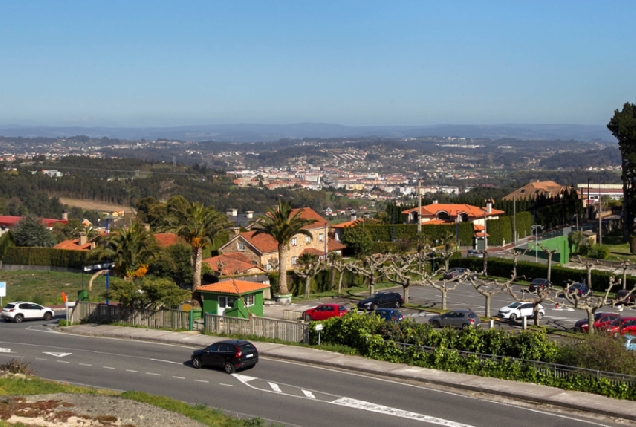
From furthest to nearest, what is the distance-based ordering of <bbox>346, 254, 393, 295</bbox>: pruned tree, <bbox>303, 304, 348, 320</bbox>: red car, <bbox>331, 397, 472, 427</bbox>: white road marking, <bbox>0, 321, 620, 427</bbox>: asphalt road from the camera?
<bbox>346, 254, 393, 295</bbox>: pruned tree, <bbox>303, 304, 348, 320</bbox>: red car, <bbox>0, 321, 620, 427</bbox>: asphalt road, <bbox>331, 397, 472, 427</bbox>: white road marking

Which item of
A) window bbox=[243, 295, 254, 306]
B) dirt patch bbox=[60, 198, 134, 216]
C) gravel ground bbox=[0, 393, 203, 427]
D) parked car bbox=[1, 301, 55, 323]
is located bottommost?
dirt patch bbox=[60, 198, 134, 216]

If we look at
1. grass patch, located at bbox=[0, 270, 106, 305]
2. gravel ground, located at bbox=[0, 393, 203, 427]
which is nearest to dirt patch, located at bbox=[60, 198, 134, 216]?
grass patch, located at bbox=[0, 270, 106, 305]

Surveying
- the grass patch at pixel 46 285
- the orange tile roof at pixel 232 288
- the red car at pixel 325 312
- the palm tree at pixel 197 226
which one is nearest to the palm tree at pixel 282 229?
the palm tree at pixel 197 226

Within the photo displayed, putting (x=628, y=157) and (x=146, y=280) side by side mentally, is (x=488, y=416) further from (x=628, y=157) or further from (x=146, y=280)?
(x=628, y=157)

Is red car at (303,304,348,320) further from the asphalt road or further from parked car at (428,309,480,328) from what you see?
the asphalt road

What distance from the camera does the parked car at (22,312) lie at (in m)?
42.7

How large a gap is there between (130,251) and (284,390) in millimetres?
20885

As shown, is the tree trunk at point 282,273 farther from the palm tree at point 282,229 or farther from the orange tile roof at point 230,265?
the orange tile roof at point 230,265

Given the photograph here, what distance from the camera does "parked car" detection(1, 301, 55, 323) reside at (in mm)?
42719

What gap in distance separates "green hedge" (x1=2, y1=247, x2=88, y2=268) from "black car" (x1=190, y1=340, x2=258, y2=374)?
43224mm

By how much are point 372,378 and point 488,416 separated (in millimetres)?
5713

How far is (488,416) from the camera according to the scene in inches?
835

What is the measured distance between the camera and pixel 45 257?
7369 cm

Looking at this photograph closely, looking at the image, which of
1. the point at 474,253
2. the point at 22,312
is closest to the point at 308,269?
the point at 22,312
